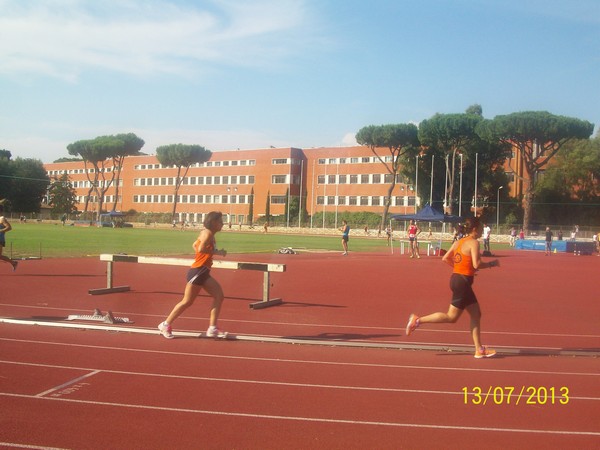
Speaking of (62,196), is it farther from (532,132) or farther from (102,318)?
(102,318)

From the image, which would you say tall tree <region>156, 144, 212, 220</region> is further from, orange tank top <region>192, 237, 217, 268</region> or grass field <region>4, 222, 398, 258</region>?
orange tank top <region>192, 237, 217, 268</region>

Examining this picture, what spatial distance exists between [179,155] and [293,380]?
276 ft

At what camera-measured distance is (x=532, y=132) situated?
65312 millimetres

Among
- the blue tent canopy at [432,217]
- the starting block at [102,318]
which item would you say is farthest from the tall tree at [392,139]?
the starting block at [102,318]

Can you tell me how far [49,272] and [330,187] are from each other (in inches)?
3088

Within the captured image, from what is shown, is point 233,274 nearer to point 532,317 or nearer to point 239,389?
point 532,317

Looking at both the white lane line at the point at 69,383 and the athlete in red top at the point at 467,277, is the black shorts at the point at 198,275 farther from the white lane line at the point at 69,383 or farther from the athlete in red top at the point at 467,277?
the athlete in red top at the point at 467,277

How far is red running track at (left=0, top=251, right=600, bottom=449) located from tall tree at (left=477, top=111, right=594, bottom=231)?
56017 mm

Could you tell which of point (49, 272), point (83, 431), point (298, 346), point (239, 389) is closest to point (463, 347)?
point (298, 346)

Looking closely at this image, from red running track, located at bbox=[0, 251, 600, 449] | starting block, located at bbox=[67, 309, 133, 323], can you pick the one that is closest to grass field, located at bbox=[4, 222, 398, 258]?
starting block, located at bbox=[67, 309, 133, 323]

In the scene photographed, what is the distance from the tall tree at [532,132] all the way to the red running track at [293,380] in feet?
184

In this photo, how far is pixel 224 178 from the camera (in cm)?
9675

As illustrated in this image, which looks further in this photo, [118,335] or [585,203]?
[585,203]

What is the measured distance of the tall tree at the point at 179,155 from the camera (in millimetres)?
87387
